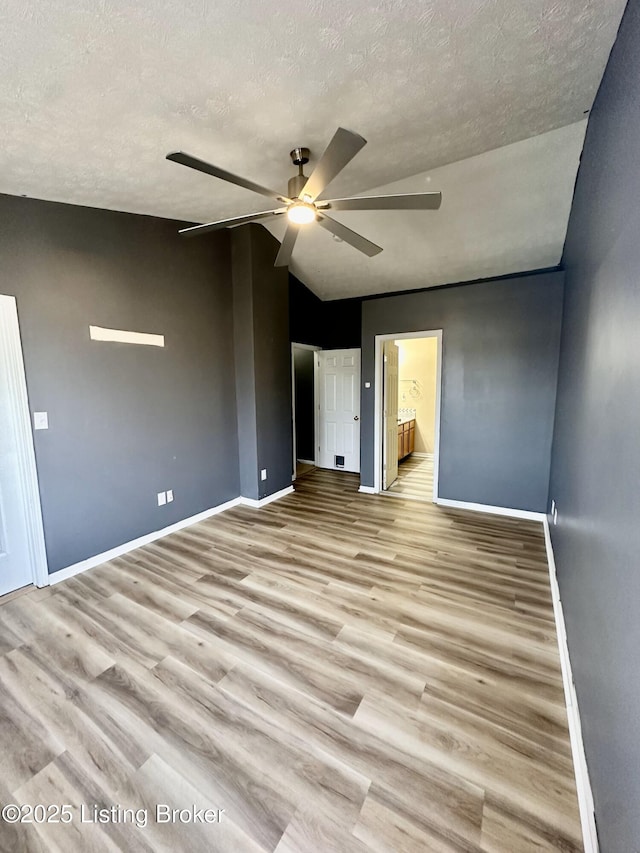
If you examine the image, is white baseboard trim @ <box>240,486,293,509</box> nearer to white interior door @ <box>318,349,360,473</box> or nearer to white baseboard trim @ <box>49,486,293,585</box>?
white baseboard trim @ <box>49,486,293,585</box>

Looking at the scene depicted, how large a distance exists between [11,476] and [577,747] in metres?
3.53

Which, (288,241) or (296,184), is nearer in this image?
(296,184)

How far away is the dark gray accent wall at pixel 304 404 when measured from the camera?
245 inches

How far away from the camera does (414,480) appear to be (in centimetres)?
515

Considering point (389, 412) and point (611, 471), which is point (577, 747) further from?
point (389, 412)

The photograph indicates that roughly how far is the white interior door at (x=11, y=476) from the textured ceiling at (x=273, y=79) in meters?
0.93

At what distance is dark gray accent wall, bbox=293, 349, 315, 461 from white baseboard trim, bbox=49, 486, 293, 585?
1749 millimetres

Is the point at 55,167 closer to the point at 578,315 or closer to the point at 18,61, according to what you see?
the point at 18,61

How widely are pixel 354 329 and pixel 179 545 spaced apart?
3924 millimetres

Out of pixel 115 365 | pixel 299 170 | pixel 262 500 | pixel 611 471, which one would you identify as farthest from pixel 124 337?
pixel 611 471

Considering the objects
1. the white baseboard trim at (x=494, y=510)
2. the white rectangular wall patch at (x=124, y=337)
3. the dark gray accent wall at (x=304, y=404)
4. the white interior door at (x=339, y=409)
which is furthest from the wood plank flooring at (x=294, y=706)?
the dark gray accent wall at (x=304, y=404)

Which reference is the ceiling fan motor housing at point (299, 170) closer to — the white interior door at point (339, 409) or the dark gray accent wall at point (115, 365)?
the dark gray accent wall at point (115, 365)

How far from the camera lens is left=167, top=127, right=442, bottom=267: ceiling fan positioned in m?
1.48

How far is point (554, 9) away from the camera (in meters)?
1.26
